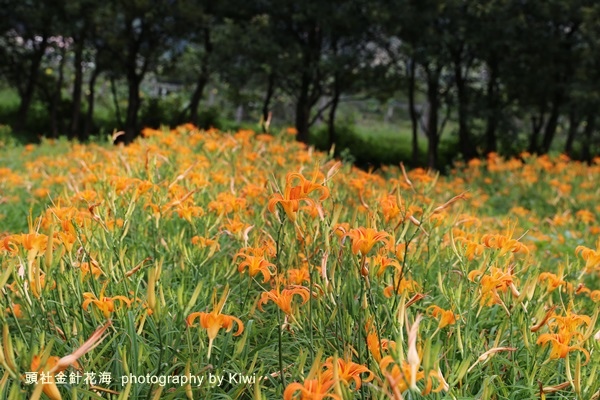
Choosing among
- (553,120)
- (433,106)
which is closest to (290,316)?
(433,106)

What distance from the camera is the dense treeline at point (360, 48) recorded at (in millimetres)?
9672

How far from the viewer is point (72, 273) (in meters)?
1.54

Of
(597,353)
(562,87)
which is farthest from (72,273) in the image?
(562,87)

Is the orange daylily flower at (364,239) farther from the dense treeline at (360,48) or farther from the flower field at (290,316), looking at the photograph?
the dense treeline at (360,48)

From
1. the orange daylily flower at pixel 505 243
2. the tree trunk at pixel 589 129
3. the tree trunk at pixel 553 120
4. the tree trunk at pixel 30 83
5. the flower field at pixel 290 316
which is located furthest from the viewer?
the tree trunk at pixel 30 83

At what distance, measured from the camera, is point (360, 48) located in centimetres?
1083

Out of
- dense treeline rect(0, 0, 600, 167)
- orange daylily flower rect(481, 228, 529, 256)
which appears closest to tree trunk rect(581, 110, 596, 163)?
dense treeline rect(0, 0, 600, 167)

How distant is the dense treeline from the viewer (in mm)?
9672

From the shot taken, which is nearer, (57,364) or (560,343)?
(57,364)

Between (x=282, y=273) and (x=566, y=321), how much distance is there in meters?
0.82

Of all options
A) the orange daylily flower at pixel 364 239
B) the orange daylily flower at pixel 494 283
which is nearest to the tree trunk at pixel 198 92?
the orange daylily flower at pixel 494 283

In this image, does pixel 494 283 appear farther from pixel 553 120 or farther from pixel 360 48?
pixel 553 120

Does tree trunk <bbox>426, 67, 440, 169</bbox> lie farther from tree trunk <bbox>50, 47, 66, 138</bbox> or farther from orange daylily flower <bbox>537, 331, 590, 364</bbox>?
orange daylily flower <bbox>537, 331, 590, 364</bbox>

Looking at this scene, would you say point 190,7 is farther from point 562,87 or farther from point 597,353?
point 597,353
